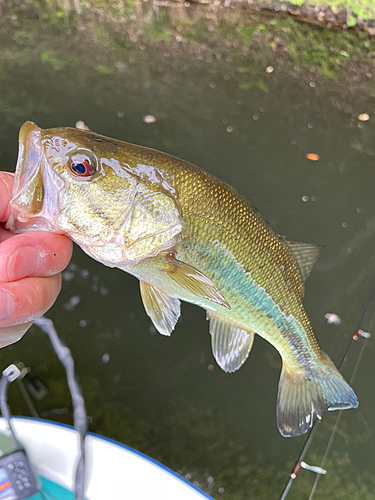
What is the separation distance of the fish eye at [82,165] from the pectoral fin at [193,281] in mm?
309

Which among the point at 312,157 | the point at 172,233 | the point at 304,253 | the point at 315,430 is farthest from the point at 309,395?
the point at 312,157

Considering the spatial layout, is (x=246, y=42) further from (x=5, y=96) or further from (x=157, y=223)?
(x=157, y=223)

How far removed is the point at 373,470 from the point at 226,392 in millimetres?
864

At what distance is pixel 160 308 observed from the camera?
3.42 feet

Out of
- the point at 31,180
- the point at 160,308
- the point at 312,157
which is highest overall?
the point at 312,157

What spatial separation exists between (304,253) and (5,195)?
0.93 metres

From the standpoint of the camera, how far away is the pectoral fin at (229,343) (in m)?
1.17

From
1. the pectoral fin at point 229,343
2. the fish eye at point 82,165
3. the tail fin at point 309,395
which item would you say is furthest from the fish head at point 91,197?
the tail fin at point 309,395

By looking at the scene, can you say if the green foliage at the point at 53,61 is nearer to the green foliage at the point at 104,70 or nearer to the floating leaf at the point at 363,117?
the green foliage at the point at 104,70

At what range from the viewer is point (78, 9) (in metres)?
2.38

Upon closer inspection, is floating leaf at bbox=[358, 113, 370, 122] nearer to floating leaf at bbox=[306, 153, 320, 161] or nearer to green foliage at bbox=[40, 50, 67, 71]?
floating leaf at bbox=[306, 153, 320, 161]

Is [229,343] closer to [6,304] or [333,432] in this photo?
[6,304]

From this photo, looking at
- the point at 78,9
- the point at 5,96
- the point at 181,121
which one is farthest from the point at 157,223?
the point at 78,9

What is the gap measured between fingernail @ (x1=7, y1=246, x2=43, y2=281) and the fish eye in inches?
8.4
